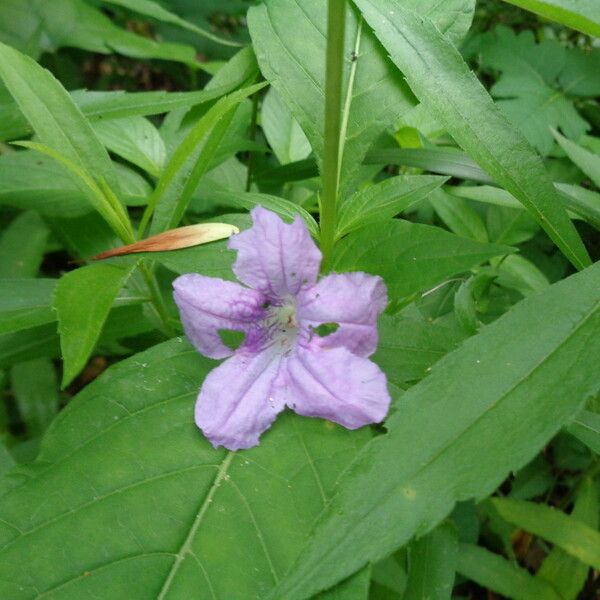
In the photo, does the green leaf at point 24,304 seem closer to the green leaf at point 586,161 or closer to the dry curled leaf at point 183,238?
the dry curled leaf at point 183,238

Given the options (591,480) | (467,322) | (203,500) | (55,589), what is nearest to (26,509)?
(55,589)

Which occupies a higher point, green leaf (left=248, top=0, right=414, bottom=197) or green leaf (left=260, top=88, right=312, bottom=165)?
green leaf (left=248, top=0, right=414, bottom=197)

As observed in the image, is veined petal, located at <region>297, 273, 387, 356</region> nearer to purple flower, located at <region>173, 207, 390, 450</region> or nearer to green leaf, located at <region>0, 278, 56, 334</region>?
purple flower, located at <region>173, 207, 390, 450</region>

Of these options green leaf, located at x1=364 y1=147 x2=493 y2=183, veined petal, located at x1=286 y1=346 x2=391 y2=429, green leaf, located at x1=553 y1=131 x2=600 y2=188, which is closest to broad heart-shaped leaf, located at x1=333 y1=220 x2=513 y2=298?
veined petal, located at x1=286 y1=346 x2=391 y2=429

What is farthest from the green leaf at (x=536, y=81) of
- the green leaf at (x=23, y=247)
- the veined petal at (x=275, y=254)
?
the green leaf at (x=23, y=247)

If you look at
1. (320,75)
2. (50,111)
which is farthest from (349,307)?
(50,111)

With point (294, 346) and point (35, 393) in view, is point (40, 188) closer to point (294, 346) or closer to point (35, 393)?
point (35, 393)
